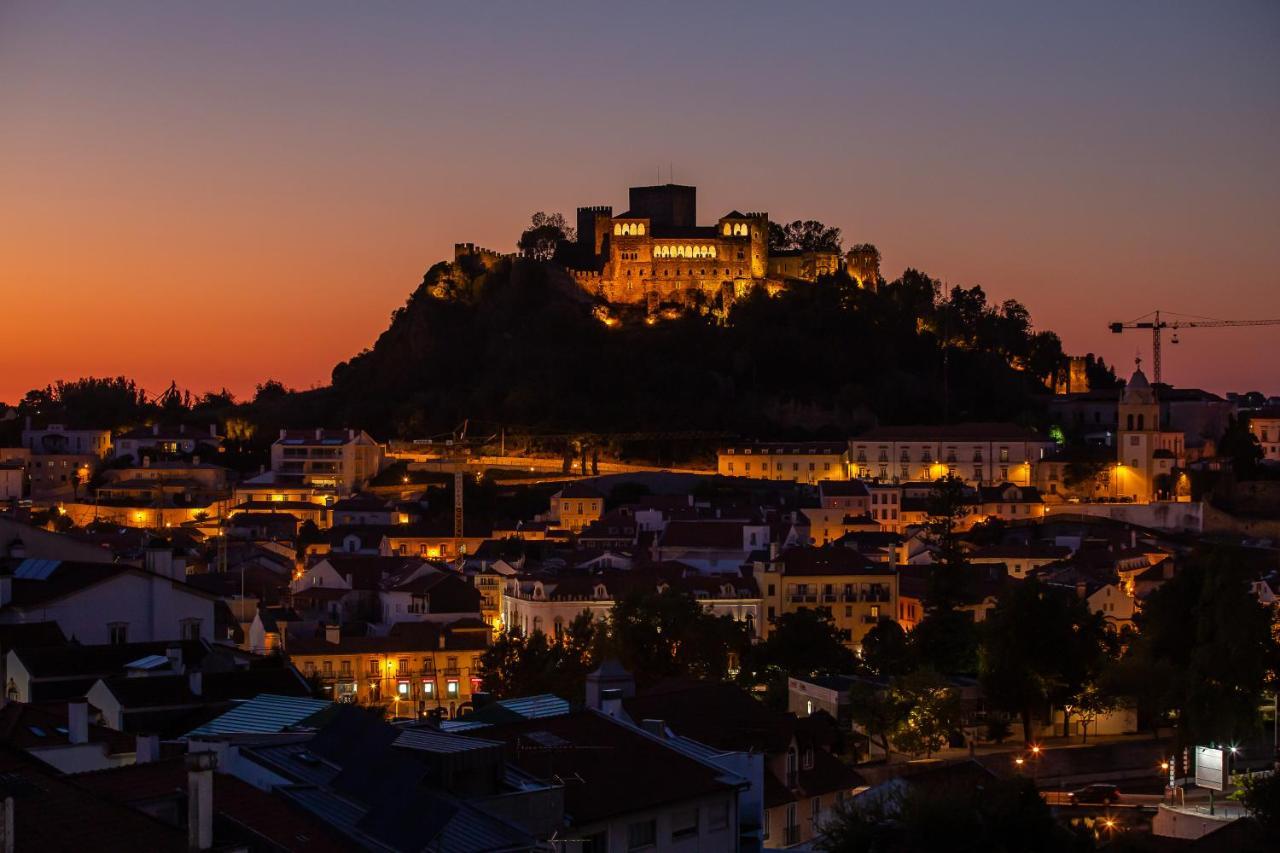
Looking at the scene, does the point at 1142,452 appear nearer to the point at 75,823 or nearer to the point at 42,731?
the point at 42,731

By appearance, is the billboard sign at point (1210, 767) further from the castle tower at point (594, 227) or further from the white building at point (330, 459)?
the castle tower at point (594, 227)

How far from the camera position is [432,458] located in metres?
83.9

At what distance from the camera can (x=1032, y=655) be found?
3484 cm

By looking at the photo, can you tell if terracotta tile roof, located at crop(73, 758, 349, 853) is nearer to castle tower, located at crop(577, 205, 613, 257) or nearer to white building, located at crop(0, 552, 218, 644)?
white building, located at crop(0, 552, 218, 644)

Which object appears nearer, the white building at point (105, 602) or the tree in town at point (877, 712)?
the white building at point (105, 602)

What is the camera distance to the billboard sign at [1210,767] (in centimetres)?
2882

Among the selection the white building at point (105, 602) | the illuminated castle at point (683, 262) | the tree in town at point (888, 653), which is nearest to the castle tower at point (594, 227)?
the illuminated castle at point (683, 262)

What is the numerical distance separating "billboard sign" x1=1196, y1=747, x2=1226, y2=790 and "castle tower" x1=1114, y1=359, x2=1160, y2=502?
148 ft

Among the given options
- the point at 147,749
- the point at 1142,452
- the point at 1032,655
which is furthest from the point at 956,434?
the point at 147,749

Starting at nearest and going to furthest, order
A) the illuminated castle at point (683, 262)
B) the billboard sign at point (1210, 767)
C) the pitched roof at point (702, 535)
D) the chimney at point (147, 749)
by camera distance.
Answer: the chimney at point (147, 749)
the billboard sign at point (1210, 767)
the pitched roof at point (702, 535)
the illuminated castle at point (683, 262)

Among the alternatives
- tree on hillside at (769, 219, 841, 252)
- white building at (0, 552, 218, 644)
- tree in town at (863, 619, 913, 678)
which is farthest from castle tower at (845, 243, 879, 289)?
white building at (0, 552, 218, 644)

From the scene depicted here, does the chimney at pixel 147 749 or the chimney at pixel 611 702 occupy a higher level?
the chimney at pixel 147 749

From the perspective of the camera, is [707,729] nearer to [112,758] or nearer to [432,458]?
[112,758]

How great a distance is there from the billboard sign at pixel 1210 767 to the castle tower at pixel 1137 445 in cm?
4515
